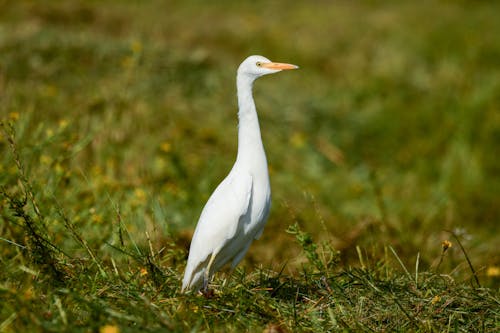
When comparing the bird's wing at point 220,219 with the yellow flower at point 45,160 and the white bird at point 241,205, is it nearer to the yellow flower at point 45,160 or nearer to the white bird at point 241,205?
the white bird at point 241,205

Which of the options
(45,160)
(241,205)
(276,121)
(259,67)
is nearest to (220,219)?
(241,205)

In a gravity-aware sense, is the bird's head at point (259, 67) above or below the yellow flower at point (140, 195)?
above

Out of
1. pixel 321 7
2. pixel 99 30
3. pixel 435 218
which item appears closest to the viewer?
pixel 435 218

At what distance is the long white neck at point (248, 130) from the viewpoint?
2.93 metres

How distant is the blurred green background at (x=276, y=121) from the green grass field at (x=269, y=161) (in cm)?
3

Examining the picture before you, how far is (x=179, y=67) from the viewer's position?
8.15 m

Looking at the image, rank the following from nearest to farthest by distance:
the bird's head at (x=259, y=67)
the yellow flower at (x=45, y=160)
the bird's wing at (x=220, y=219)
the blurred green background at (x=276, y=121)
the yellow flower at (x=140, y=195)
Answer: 1. the bird's wing at (x=220, y=219)
2. the bird's head at (x=259, y=67)
3. the yellow flower at (x=45, y=160)
4. the yellow flower at (x=140, y=195)
5. the blurred green background at (x=276, y=121)

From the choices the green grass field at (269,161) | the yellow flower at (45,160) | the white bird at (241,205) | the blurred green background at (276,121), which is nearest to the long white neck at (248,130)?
the white bird at (241,205)

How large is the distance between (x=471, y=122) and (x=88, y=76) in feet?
17.5

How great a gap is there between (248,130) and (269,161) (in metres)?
4.14

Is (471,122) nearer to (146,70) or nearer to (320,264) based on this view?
(146,70)

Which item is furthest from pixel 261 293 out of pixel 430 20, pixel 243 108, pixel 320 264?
pixel 430 20

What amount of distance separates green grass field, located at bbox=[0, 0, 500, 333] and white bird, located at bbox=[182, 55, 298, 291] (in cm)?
18

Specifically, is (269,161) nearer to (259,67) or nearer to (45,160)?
(45,160)
